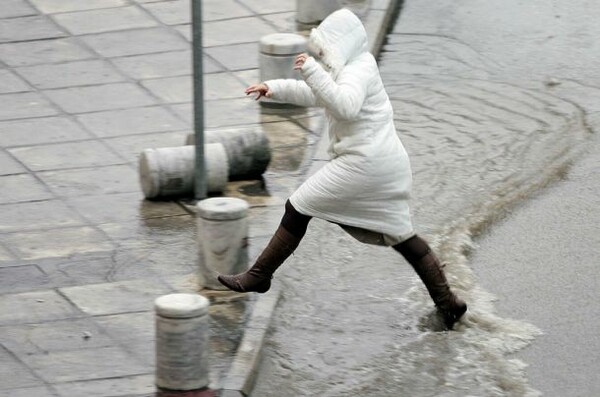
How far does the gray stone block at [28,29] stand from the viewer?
12578 mm

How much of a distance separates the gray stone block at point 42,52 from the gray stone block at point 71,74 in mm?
139

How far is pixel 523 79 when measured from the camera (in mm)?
11789

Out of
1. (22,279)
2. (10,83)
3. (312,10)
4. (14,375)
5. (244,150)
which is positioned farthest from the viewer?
(312,10)

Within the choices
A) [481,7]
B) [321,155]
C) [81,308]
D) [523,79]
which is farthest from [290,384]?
[481,7]

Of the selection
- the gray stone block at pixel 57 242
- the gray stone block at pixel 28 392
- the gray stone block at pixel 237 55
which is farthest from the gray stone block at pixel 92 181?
the gray stone block at pixel 28 392

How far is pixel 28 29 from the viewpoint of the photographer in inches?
502

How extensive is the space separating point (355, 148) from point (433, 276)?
83 centimetres

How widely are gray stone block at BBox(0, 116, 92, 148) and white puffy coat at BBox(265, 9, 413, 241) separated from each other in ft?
10.4

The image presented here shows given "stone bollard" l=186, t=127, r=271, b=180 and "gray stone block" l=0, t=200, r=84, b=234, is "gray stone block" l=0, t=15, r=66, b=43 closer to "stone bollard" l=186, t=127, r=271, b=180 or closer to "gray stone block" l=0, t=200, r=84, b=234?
"stone bollard" l=186, t=127, r=271, b=180

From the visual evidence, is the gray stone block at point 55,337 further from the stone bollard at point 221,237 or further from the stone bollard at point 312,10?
the stone bollard at point 312,10

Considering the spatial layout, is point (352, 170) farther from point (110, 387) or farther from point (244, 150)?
point (244, 150)

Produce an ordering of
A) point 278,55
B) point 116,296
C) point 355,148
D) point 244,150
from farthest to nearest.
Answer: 1. point 278,55
2. point 244,150
3. point 116,296
4. point 355,148

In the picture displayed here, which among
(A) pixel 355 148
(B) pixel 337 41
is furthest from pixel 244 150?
(B) pixel 337 41

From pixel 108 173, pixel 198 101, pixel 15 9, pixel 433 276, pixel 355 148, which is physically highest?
pixel 355 148
